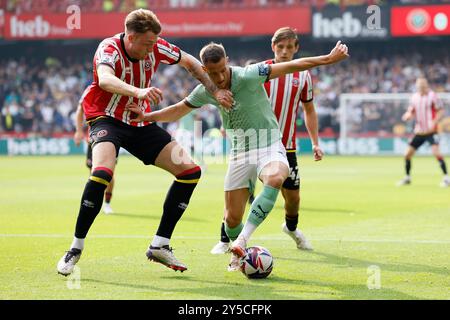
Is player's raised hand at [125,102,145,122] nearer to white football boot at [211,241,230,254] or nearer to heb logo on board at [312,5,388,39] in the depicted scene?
white football boot at [211,241,230,254]

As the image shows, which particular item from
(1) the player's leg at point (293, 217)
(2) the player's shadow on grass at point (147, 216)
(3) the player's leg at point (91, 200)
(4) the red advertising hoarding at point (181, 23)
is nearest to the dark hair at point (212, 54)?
(3) the player's leg at point (91, 200)

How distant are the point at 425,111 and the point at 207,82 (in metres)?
13.3

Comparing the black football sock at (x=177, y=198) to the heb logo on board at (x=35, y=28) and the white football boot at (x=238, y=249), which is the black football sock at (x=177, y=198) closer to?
the white football boot at (x=238, y=249)

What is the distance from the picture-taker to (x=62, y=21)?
39094mm

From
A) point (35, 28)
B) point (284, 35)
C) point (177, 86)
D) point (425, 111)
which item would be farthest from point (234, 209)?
point (35, 28)

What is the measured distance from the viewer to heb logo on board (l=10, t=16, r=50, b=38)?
130 feet

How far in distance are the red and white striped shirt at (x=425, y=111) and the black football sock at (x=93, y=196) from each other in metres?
13.8

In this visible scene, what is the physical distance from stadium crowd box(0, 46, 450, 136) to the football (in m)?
27.9

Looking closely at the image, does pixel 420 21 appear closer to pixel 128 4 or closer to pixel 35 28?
pixel 128 4

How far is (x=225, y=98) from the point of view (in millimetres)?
7777

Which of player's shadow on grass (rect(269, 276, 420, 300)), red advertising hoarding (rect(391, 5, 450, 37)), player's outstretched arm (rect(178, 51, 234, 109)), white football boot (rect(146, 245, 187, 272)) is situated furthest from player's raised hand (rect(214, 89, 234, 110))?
red advertising hoarding (rect(391, 5, 450, 37))

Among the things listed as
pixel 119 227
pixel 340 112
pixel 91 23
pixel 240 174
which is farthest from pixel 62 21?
pixel 240 174

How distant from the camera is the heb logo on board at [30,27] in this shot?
39.6 metres
